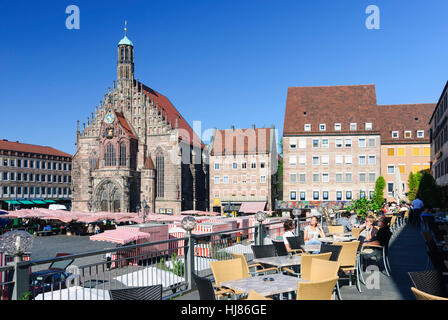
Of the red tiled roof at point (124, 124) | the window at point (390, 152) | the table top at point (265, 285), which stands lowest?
the table top at point (265, 285)

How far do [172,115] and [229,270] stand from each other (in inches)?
2696

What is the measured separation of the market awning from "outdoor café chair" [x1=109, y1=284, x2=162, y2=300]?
53.0m

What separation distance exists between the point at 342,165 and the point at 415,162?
10811mm

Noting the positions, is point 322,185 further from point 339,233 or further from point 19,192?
point 19,192

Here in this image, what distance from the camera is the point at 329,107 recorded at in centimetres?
5628

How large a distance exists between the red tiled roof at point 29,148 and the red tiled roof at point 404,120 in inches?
2398

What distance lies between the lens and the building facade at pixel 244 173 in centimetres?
6044

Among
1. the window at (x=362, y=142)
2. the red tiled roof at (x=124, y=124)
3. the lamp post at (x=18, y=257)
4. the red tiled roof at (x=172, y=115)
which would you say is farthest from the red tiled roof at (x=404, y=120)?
the lamp post at (x=18, y=257)

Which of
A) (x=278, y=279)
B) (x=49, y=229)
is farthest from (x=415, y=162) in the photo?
(x=278, y=279)

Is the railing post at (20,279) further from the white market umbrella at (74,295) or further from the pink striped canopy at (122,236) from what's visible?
the pink striped canopy at (122,236)

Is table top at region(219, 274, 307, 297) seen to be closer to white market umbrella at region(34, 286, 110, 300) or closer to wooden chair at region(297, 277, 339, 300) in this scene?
wooden chair at region(297, 277, 339, 300)

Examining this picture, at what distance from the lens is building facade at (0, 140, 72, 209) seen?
2968 inches

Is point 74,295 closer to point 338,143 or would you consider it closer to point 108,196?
point 338,143

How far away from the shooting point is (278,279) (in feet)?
22.1
